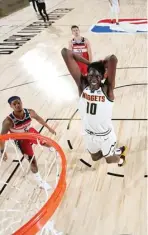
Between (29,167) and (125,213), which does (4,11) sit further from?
(125,213)

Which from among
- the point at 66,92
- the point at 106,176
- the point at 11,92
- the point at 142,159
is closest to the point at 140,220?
the point at 106,176

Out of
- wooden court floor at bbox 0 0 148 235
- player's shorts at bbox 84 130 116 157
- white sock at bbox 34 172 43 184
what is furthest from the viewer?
white sock at bbox 34 172 43 184

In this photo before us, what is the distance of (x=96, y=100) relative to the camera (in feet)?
11.6

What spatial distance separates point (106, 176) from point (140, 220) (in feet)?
2.76

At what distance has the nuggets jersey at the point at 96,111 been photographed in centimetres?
353

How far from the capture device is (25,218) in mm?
3445

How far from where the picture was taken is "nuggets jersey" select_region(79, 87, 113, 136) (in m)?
3.53

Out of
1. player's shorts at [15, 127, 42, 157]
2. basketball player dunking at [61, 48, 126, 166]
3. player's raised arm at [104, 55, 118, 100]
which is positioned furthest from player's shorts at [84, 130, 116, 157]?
player's shorts at [15, 127, 42, 157]

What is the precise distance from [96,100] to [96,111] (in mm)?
140

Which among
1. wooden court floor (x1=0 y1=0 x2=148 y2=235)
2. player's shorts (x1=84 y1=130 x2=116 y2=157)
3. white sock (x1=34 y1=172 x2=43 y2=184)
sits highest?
player's shorts (x1=84 y1=130 x2=116 y2=157)

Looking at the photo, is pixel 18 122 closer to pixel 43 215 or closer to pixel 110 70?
pixel 110 70

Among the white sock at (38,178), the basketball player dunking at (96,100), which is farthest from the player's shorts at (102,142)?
the white sock at (38,178)

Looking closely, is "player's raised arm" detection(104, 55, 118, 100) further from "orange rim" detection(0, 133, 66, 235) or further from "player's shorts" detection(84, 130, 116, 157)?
"orange rim" detection(0, 133, 66, 235)

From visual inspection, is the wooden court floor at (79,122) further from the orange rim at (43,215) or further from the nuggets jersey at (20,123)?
the orange rim at (43,215)
